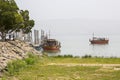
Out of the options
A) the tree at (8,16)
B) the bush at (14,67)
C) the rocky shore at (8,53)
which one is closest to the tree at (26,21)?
the tree at (8,16)

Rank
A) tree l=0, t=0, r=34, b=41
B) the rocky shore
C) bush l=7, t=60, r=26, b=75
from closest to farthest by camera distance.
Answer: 1. bush l=7, t=60, r=26, b=75
2. the rocky shore
3. tree l=0, t=0, r=34, b=41

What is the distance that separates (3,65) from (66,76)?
174 inches

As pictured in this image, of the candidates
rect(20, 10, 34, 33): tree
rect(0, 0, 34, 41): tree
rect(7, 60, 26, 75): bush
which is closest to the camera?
rect(7, 60, 26, 75): bush

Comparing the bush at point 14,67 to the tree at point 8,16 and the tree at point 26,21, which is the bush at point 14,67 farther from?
the tree at point 26,21

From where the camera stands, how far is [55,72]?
28.0 meters

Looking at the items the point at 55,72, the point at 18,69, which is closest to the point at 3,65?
the point at 18,69

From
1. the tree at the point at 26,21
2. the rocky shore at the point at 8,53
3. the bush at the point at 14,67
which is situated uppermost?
the tree at the point at 26,21

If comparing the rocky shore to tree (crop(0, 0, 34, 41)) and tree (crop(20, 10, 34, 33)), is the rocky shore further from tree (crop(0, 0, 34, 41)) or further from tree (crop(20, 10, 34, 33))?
tree (crop(20, 10, 34, 33))

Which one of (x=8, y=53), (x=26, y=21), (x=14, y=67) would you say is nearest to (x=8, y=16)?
(x=8, y=53)

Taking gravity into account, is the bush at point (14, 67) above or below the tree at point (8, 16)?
below

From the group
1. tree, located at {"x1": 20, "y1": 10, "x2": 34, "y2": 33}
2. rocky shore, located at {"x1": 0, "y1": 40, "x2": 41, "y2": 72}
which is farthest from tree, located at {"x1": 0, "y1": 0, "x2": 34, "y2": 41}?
tree, located at {"x1": 20, "y1": 10, "x2": 34, "y2": 33}

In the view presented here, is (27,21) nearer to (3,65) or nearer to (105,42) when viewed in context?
(3,65)

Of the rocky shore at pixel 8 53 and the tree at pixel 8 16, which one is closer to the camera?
the rocky shore at pixel 8 53

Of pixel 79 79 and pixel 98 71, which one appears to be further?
pixel 98 71
